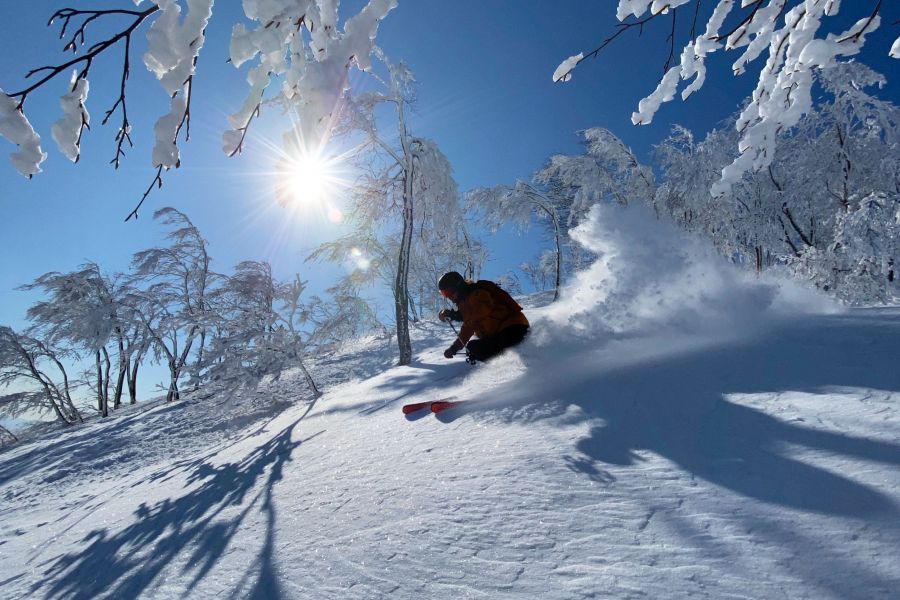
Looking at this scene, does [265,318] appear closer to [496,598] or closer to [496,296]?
[496,296]

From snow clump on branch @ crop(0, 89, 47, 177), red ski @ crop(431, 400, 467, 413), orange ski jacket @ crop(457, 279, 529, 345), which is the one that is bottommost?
red ski @ crop(431, 400, 467, 413)

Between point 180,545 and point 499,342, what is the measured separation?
11.5 ft

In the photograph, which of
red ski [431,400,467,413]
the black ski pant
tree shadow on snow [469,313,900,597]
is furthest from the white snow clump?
the black ski pant

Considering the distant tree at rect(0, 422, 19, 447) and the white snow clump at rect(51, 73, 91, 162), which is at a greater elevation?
the white snow clump at rect(51, 73, 91, 162)

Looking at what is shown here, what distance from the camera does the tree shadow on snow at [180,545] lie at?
190cm

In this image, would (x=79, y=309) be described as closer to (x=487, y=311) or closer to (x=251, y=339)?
(x=251, y=339)

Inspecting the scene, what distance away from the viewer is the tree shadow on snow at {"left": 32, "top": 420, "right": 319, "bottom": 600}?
74.7 inches

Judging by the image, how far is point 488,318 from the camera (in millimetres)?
4945

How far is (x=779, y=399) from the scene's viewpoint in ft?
7.05

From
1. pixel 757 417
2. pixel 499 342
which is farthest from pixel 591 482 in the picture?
pixel 499 342

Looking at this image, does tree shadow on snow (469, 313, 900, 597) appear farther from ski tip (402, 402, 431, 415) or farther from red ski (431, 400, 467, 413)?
ski tip (402, 402, 431, 415)

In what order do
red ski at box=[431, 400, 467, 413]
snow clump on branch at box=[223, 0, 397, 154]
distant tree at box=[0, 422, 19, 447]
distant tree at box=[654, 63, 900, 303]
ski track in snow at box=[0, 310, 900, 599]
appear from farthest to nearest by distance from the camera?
distant tree at box=[0, 422, 19, 447] → distant tree at box=[654, 63, 900, 303] → red ski at box=[431, 400, 467, 413] → snow clump on branch at box=[223, 0, 397, 154] → ski track in snow at box=[0, 310, 900, 599]

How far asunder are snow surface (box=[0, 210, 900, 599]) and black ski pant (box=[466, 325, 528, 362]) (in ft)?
0.53

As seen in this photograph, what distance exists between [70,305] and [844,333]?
64.5 feet
